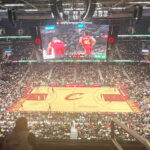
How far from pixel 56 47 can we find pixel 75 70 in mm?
8946

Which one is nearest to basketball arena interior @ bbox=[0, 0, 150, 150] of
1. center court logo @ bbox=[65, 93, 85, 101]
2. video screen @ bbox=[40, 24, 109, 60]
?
video screen @ bbox=[40, 24, 109, 60]

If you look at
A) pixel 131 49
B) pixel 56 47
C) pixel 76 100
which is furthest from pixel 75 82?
pixel 131 49

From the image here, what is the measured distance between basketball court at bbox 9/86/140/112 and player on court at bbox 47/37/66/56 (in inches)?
240

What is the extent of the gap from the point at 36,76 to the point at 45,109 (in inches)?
471

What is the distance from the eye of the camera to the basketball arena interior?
42.4ft

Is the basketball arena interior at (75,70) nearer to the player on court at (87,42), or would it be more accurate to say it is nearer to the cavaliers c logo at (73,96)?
the player on court at (87,42)

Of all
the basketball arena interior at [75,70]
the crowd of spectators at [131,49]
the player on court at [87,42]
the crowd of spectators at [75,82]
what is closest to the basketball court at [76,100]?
the basketball arena interior at [75,70]

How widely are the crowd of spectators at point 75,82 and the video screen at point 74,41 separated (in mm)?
5560

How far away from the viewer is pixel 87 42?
2389cm

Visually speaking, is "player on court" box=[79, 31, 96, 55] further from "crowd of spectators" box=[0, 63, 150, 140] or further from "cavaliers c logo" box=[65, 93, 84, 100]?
"cavaliers c logo" box=[65, 93, 84, 100]

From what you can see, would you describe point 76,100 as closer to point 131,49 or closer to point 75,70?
point 75,70

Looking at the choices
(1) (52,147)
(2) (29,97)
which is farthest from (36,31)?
(1) (52,147)

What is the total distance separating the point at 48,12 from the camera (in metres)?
20.0

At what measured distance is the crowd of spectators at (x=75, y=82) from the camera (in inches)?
478
